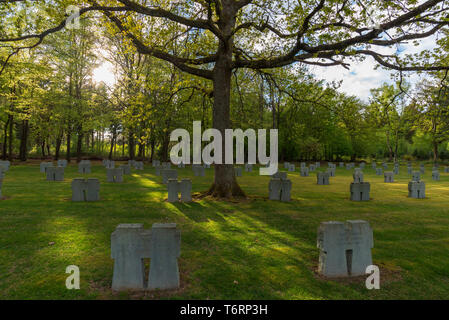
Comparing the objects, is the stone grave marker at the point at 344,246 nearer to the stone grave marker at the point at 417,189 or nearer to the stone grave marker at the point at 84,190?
the stone grave marker at the point at 84,190

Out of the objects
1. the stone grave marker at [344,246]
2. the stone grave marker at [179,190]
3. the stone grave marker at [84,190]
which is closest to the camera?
the stone grave marker at [344,246]

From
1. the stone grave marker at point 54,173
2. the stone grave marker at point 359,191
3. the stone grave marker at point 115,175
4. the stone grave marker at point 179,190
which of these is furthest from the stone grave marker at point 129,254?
the stone grave marker at point 54,173

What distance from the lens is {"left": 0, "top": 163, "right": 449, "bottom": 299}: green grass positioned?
3.39m

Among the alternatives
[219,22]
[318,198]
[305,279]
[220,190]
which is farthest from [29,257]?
[318,198]

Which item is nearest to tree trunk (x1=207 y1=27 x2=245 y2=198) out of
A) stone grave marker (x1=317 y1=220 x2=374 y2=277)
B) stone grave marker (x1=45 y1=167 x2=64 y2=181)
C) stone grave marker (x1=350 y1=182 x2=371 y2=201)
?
stone grave marker (x1=350 y1=182 x2=371 y2=201)

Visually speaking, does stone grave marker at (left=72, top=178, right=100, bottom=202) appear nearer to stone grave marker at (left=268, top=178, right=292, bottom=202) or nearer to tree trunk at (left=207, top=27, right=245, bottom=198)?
tree trunk at (left=207, top=27, right=245, bottom=198)

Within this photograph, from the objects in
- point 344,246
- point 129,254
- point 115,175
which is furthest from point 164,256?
point 115,175

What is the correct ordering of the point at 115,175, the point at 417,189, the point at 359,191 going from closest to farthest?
Answer: the point at 359,191 < the point at 417,189 < the point at 115,175

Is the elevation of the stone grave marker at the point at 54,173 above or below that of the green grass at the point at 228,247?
above

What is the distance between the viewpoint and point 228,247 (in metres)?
5.02

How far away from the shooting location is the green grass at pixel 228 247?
11.1ft

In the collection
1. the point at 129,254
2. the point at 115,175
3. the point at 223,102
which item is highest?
the point at 223,102

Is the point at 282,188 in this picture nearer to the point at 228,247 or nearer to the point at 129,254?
the point at 228,247
